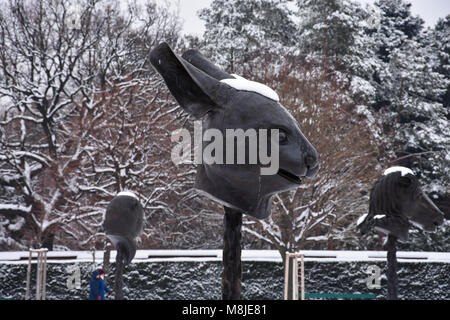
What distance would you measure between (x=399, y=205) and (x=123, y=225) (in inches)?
131

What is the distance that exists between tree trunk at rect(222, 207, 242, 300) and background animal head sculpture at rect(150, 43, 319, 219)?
0.14 metres

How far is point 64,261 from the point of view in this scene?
47.4ft

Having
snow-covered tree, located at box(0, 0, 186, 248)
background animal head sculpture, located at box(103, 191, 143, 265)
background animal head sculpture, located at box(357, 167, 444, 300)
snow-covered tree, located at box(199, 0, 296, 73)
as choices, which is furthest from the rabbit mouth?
snow-covered tree, located at box(199, 0, 296, 73)

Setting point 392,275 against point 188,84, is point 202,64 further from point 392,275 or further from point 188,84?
point 392,275

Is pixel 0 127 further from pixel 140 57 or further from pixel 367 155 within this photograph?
pixel 367 155

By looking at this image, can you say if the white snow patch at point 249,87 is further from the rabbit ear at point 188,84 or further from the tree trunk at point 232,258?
the tree trunk at point 232,258

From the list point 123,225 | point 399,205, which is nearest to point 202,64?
point 123,225

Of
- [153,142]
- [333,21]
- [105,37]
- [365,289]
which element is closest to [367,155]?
[365,289]

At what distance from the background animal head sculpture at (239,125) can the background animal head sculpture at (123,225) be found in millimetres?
3352

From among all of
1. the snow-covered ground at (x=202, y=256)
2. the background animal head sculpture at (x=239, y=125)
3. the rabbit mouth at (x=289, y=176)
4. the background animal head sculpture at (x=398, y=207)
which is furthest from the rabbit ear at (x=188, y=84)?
the snow-covered ground at (x=202, y=256)

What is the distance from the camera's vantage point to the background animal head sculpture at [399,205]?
19.2 feet

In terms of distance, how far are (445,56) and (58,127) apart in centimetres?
1962

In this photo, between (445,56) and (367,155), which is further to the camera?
(445,56)

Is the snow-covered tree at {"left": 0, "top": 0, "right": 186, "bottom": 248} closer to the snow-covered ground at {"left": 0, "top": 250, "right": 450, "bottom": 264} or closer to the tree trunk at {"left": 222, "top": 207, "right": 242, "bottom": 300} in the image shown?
the snow-covered ground at {"left": 0, "top": 250, "right": 450, "bottom": 264}
